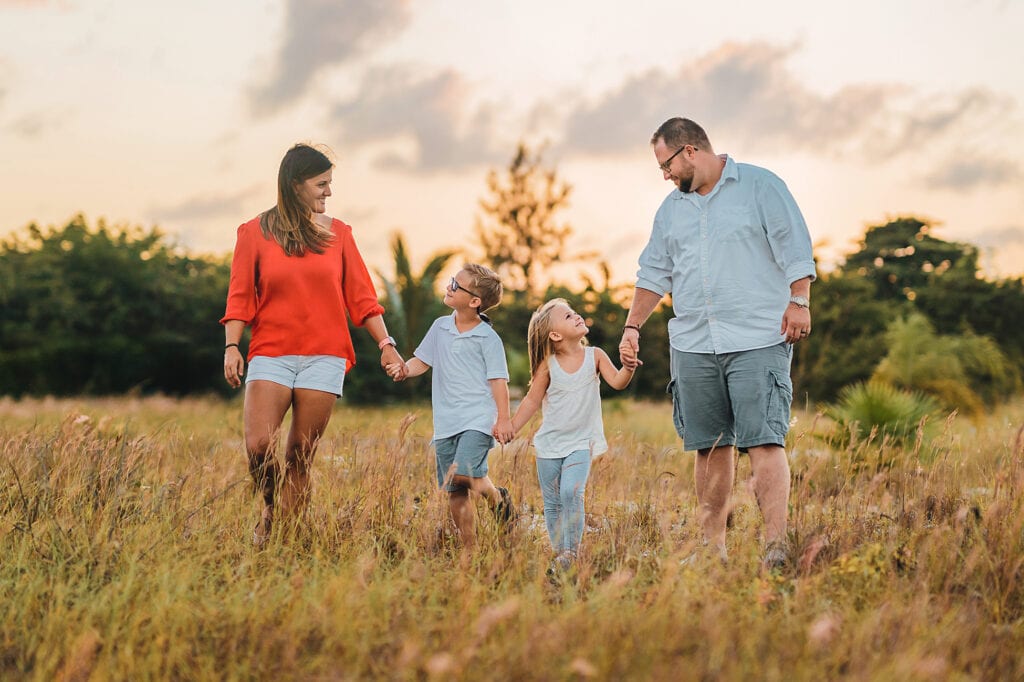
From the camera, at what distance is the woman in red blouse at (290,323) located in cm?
449

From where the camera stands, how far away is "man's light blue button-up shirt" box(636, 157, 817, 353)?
14.0 ft

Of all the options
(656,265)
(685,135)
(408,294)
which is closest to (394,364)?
(656,265)

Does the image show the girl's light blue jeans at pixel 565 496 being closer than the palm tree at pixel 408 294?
Yes

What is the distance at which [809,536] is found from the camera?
402cm

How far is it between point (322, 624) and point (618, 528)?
184 centimetres

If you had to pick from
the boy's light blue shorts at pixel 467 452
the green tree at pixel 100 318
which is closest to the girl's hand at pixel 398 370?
the boy's light blue shorts at pixel 467 452

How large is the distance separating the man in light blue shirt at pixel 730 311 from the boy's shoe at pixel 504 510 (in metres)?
0.91

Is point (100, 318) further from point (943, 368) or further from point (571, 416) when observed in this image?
point (571, 416)

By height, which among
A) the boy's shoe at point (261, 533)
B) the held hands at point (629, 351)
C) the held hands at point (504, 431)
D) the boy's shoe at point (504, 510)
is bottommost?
the boy's shoe at point (261, 533)

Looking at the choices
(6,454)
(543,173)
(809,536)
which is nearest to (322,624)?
(809,536)

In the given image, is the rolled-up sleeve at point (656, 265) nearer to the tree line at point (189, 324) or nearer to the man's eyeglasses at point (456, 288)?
the man's eyeglasses at point (456, 288)

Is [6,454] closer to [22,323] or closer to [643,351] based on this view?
[643,351]

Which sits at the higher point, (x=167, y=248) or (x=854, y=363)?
(x=167, y=248)

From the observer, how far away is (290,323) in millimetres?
4496
